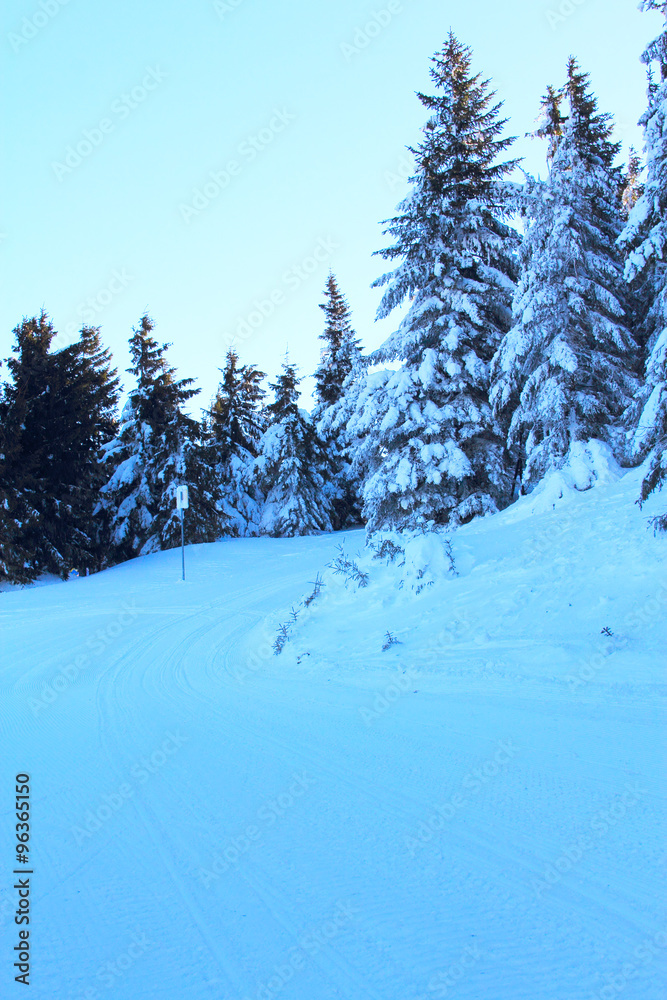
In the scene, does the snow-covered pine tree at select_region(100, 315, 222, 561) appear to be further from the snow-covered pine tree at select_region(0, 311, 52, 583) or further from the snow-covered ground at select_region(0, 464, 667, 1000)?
the snow-covered ground at select_region(0, 464, 667, 1000)

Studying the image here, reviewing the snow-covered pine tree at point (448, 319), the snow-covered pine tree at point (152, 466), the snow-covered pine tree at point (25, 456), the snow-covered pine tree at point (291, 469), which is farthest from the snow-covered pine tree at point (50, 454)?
the snow-covered pine tree at point (448, 319)

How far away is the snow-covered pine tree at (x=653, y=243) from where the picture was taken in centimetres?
688

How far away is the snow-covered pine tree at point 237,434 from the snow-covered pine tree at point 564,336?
19842 millimetres

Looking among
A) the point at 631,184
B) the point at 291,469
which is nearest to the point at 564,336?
the point at 631,184

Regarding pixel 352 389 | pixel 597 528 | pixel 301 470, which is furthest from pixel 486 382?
pixel 301 470

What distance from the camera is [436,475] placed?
1384 cm

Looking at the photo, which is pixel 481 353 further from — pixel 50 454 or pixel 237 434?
pixel 237 434

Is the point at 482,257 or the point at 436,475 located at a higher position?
the point at 482,257

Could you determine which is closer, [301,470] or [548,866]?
[548,866]

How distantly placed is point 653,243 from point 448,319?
266 inches

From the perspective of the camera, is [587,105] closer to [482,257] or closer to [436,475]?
[482,257]

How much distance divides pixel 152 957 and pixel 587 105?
2135 cm

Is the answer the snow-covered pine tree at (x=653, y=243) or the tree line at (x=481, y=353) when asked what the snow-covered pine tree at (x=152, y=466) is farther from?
the snow-covered pine tree at (x=653, y=243)

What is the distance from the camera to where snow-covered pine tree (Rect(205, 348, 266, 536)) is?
3119 centimetres
